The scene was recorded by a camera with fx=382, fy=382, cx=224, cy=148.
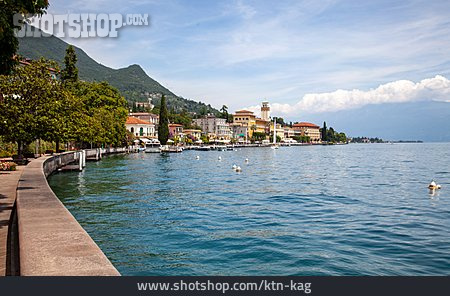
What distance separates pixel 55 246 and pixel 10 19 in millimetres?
7589

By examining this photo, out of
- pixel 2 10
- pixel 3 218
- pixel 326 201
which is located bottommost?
pixel 326 201

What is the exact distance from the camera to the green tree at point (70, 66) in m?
65.3

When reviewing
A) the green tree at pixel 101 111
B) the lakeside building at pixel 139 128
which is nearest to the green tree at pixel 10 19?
the green tree at pixel 101 111

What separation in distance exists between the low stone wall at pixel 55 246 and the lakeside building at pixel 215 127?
580 ft

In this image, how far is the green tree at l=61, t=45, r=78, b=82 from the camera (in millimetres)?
65338

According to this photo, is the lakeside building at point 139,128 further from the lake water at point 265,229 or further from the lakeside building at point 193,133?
the lake water at point 265,229

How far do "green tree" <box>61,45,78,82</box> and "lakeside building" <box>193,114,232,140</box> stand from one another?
118635 mm

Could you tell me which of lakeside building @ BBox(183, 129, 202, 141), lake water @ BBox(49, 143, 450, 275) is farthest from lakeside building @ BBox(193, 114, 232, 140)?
lake water @ BBox(49, 143, 450, 275)

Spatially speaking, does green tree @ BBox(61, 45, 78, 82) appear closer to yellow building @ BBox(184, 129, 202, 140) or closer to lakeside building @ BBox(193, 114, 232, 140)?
yellow building @ BBox(184, 129, 202, 140)

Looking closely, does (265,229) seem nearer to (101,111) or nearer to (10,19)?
(10,19)

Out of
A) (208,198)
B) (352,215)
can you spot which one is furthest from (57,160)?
(352,215)
